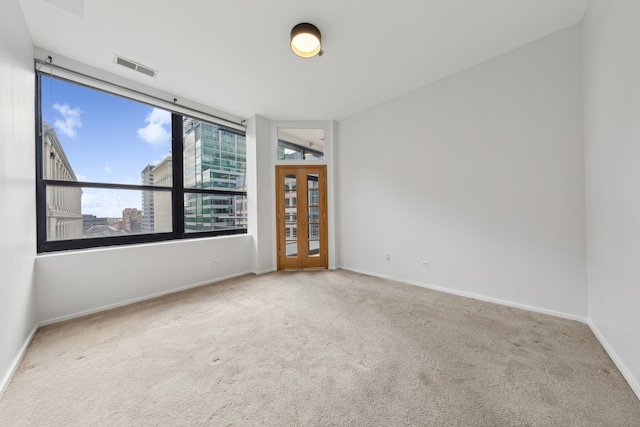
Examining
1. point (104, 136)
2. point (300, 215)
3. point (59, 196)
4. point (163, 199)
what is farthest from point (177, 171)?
point (300, 215)

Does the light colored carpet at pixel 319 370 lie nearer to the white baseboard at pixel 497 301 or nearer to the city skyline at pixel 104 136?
the white baseboard at pixel 497 301

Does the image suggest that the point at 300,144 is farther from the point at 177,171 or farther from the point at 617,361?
the point at 617,361

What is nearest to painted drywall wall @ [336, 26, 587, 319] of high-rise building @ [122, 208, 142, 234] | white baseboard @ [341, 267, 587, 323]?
white baseboard @ [341, 267, 587, 323]

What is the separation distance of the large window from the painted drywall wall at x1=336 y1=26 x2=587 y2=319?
2.82 metres

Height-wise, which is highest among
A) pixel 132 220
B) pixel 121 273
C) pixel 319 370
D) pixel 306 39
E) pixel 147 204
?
pixel 306 39

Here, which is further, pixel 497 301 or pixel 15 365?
pixel 497 301

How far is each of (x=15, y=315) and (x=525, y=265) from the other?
15.7ft

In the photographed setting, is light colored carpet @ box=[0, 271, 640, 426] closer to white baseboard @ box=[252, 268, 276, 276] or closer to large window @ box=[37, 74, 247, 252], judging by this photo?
large window @ box=[37, 74, 247, 252]

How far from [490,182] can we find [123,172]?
15.7 ft

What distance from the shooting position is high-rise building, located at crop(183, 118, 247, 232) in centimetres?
389

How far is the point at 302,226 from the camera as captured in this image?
15.3ft

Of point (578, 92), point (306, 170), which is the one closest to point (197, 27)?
point (306, 170)

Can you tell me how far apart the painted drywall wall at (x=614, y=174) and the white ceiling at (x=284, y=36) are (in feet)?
2.13

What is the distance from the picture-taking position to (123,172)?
10.6 ft
